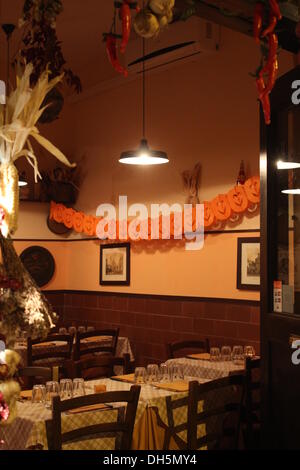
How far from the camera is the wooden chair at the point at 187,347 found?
19.5 ft

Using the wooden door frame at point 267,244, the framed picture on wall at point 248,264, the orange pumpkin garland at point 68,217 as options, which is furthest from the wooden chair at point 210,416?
the orange pumpkin garland at point 68,217

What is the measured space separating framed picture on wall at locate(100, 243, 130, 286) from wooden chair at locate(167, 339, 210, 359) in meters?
1.32

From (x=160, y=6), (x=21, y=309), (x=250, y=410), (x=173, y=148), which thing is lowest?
(x=250, y=410)

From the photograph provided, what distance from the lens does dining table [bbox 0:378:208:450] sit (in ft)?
11.0

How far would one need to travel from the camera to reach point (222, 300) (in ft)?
21.8

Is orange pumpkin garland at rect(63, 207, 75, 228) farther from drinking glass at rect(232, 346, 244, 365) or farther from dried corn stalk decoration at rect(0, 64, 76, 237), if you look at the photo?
dried corn stalk decoration at rect(0, 64, 76, 237)

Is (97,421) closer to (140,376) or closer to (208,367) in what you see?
(140,376)


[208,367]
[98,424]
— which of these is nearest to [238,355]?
[208,367]

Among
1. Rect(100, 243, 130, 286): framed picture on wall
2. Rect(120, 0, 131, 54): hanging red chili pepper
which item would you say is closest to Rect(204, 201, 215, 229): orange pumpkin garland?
Rect(100, 243, 130, 286): framed picture on wall

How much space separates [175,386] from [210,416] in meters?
0.58

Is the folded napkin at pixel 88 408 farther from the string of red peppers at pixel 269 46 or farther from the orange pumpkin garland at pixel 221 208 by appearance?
the orange pumpkin garland at pixel 221 208

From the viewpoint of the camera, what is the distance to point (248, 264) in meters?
6.40

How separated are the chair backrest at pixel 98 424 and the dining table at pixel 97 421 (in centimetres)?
7
